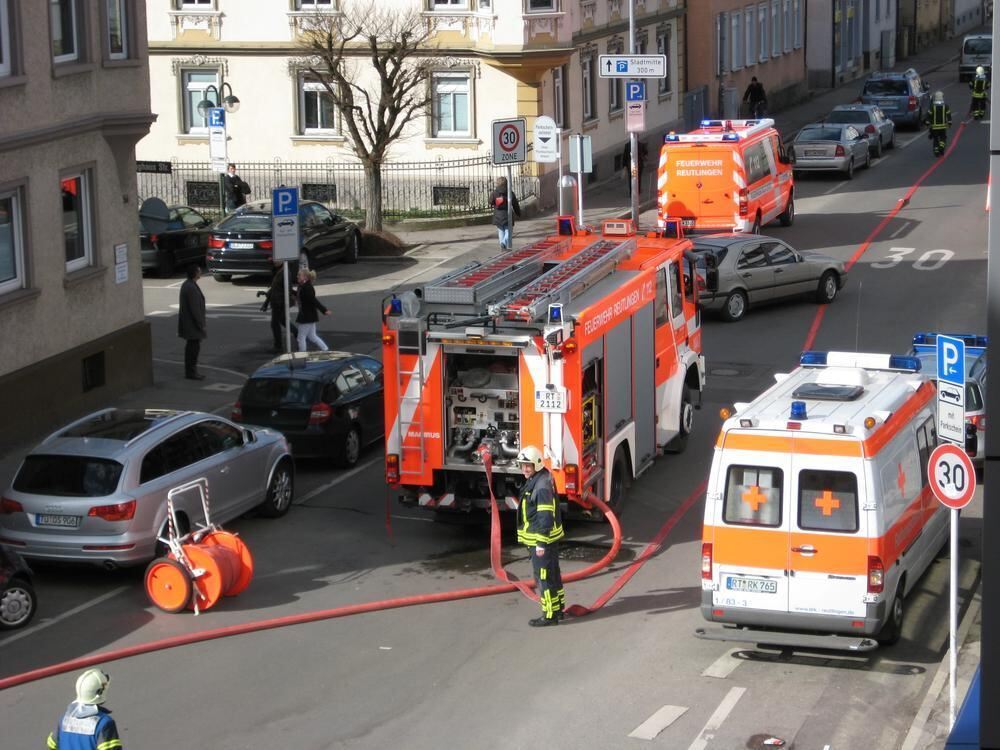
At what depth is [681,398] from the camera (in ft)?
64.7

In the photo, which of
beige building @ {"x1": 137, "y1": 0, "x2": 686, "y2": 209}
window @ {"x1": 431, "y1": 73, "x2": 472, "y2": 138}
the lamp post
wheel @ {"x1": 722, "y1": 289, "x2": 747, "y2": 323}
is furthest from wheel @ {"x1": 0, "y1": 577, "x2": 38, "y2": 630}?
window @ {"x1": 431, "y1": 73, "x2": 472, "y2": 138}

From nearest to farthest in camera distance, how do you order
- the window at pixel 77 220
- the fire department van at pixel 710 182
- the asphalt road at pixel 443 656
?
the asphalt road at pixel 443 656, the window at pixel 77 220, the fire department van at pixel 710 182

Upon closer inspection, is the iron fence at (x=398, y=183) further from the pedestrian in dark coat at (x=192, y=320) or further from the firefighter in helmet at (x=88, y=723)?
the firefighter in helmet at (x=88, y=723)

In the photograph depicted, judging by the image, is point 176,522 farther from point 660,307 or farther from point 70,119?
point 70,119

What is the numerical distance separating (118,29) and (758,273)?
1109 cm

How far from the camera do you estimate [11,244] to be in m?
21.0

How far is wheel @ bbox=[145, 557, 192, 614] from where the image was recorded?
14.7 metres

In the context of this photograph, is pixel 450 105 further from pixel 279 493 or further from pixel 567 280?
pixel 567 280

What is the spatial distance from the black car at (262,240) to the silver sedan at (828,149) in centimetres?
1430

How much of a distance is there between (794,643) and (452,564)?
14.0 feet

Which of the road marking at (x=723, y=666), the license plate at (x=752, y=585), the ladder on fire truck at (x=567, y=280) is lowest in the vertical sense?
the road marking at (x=723, y=666)

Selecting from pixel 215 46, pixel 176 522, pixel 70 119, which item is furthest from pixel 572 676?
pixel 215 46

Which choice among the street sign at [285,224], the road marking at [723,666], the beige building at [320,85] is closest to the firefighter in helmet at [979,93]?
the beige building at [320,85]

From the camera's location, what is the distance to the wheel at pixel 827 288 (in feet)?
93.4
